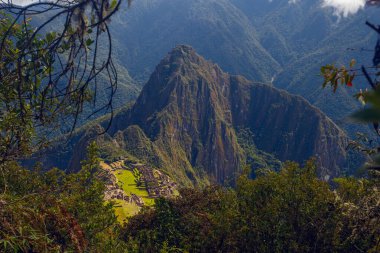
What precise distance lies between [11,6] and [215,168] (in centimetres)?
18421

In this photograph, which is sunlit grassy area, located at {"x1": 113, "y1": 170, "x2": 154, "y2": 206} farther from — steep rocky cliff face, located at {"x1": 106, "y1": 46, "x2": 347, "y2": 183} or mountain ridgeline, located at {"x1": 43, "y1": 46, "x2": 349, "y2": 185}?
steep rocky cliff face, located at {"x1": 106, "y1": 46, "x2": 347, "y2": 183}

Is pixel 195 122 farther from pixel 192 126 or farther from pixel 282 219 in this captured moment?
pixel 282 219

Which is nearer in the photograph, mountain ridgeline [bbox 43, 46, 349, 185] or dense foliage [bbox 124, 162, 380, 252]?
dense foliage [bbox 124, 162, 380, 252]

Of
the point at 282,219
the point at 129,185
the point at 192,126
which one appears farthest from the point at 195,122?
the point at 282,219

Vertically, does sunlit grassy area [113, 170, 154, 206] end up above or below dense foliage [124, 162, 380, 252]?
below

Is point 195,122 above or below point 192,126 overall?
above

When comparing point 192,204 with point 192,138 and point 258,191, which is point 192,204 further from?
point 192,138

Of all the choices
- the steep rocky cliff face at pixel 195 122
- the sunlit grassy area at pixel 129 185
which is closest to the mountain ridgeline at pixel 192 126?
the steep rocky cliff face at pixel 195 122

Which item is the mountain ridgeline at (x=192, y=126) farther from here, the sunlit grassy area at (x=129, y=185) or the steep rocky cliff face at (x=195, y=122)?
the sunlit grassy area at (x=129, y=185)

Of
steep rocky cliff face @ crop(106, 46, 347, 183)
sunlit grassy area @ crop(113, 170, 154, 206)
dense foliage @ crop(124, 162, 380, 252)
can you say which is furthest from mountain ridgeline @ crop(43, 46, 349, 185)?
dense foliage @ crop(124, 162, 380, 252)

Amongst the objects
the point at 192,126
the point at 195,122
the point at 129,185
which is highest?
the point at 129,185

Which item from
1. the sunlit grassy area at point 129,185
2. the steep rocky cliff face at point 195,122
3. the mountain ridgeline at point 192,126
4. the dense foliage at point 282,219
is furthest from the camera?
the steep rocky cliff face at point 195,122

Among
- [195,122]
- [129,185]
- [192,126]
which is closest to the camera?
[129,185]

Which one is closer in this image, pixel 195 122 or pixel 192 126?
pixel 192 126
